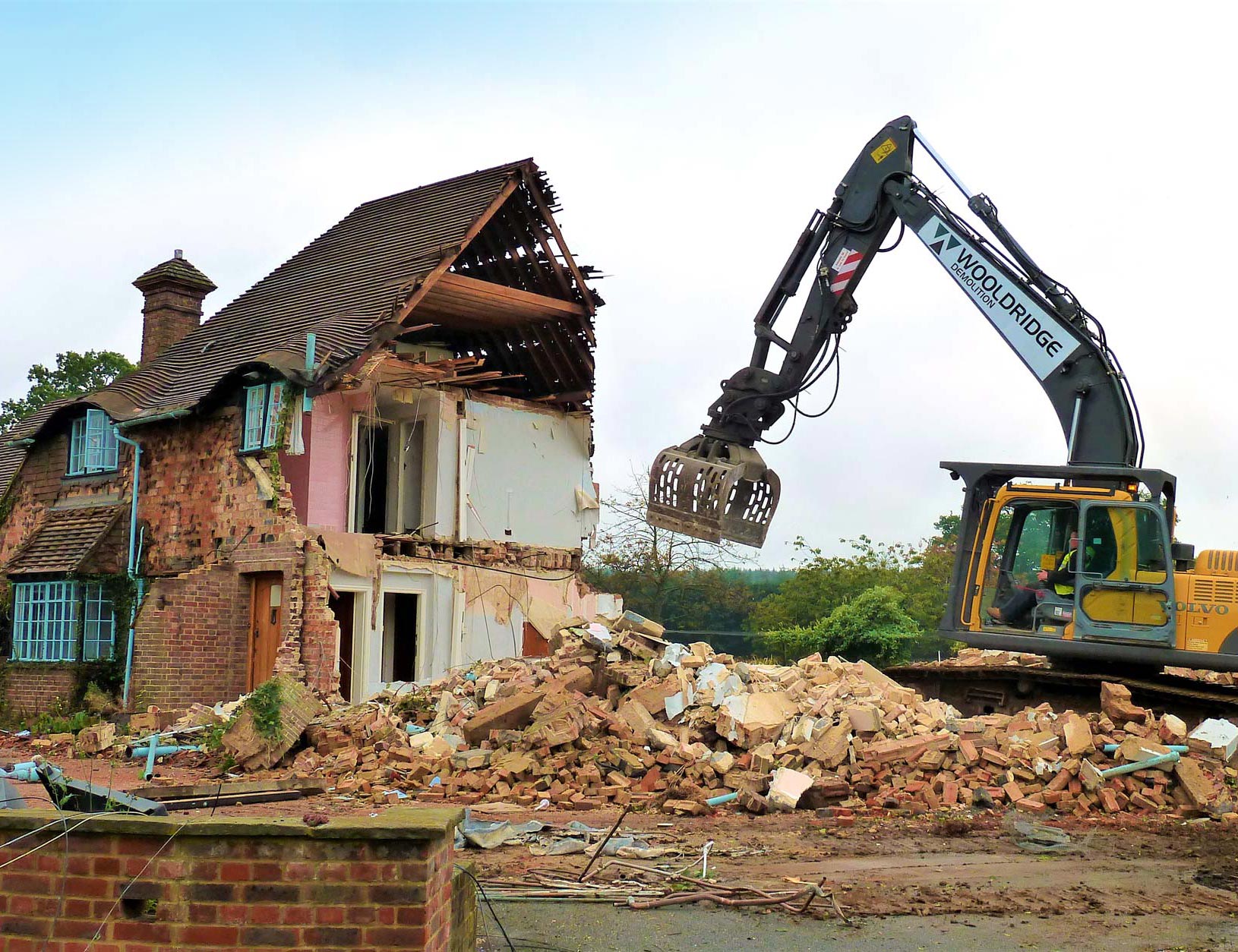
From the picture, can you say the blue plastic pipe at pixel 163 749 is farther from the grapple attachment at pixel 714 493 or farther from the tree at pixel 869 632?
the tree at pixel 869 632

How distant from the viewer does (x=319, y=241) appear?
2373 centimetres

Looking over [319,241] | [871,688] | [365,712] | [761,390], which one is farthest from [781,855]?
[319,241]

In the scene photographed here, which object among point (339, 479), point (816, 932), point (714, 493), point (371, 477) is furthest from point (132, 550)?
point (816, 932)

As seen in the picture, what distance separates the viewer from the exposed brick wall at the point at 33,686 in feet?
63.6

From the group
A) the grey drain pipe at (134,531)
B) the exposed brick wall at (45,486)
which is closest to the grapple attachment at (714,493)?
the grey drain pipe at (134,531)

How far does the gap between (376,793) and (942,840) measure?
5.60 metres

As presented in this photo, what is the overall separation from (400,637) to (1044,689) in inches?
428

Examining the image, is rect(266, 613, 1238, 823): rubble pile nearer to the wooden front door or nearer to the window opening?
the window opening

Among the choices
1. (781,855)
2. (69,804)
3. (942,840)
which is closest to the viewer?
(69,804)

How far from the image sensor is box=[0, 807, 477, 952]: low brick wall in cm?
420

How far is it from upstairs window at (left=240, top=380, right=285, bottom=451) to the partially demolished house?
0.15ft

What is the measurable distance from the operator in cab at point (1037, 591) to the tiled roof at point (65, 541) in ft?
46.4

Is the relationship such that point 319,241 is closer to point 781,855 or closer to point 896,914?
point 781,855

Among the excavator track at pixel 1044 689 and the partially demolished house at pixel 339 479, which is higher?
the partially demolished house at pixel 339 479
